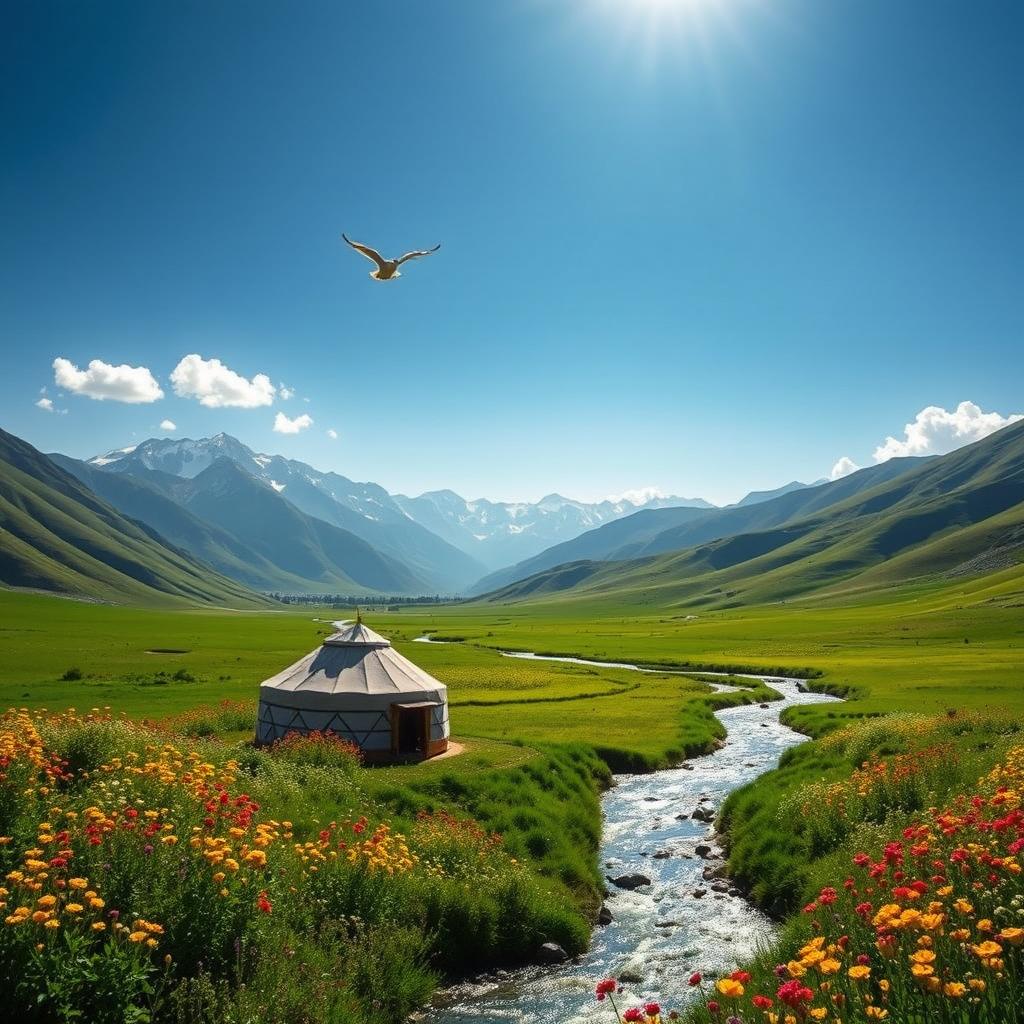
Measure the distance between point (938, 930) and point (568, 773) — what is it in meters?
24.9

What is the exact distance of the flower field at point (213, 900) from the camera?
29.4 feet

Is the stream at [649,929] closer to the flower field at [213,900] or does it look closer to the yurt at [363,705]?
the flower field at [213,900]

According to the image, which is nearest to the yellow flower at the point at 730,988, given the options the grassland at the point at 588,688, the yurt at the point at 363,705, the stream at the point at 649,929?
the stream at the point at 649,929

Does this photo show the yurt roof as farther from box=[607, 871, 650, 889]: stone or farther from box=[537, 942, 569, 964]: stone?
box=[537, 942, 569, 964]: stone

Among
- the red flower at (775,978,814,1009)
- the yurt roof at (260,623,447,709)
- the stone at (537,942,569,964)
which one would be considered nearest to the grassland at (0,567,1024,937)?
the stone at (537,942,569,964)

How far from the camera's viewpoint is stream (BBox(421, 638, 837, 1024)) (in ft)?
51.7

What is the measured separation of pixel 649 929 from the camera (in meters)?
19.4

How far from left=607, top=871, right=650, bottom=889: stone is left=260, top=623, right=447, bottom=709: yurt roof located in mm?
11921

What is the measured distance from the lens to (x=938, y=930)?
21.5 feet

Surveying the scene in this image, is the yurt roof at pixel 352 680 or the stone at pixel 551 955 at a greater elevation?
the yurt roof at pixel 352 680

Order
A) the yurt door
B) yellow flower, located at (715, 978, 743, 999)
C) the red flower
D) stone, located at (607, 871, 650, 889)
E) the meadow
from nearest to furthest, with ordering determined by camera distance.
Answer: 1. the red flower
2. yellow flower, located at (715, 978, 743, 999)
3. the meadow
4. stone, located at (607, 871, 650, 889)
5. the yurt door

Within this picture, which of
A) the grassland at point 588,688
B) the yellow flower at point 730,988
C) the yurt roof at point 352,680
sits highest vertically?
the yellow flower at point 730,988

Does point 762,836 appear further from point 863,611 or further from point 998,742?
point 863,611

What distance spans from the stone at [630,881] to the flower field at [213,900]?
4.26 m
